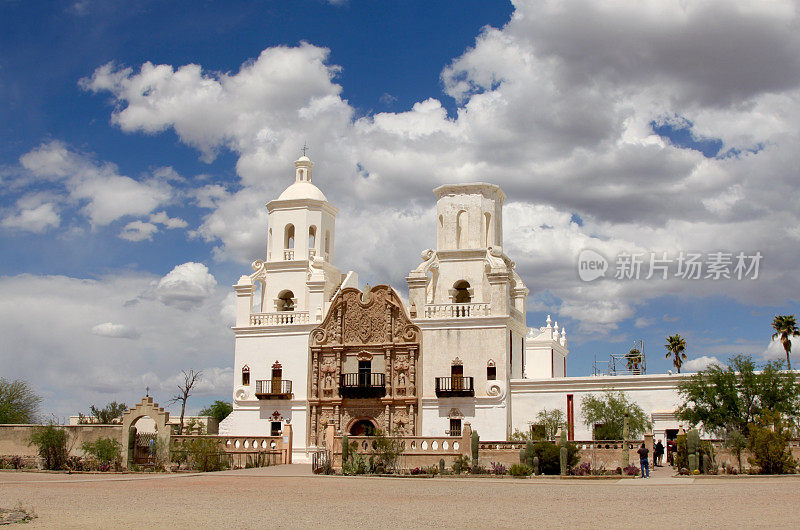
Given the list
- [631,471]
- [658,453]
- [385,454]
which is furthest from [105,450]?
[658,453]

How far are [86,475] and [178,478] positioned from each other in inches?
178

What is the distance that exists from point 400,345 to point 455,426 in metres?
5.11

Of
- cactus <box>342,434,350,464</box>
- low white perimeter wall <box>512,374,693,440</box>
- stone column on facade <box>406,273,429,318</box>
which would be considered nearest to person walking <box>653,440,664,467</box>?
low white perimeter wall <box>512,374,693,440</box>

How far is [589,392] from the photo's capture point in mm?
40500

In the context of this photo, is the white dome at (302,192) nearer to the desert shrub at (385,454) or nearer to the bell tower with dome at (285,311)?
the bell tower with dome at (285,311)

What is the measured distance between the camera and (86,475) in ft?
101

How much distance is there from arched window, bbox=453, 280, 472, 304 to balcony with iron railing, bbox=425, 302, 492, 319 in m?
1.50

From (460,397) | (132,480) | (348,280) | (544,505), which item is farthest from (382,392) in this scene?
(544,505)

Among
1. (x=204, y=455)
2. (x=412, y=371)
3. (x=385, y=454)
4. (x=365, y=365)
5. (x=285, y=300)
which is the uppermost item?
(x=285, y=300)

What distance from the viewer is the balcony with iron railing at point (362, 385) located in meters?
42.8

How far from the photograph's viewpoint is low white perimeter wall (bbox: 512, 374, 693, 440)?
3875cm

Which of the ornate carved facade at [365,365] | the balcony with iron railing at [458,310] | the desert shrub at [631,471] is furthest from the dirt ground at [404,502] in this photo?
the balcony with iron railing at [458,310]

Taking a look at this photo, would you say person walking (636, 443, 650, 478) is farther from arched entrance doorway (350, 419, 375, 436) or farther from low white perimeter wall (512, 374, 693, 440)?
arched entrance doorway (350, 419, 375, 436)

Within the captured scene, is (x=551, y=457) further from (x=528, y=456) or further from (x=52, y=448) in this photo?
(x=52, y=448)
